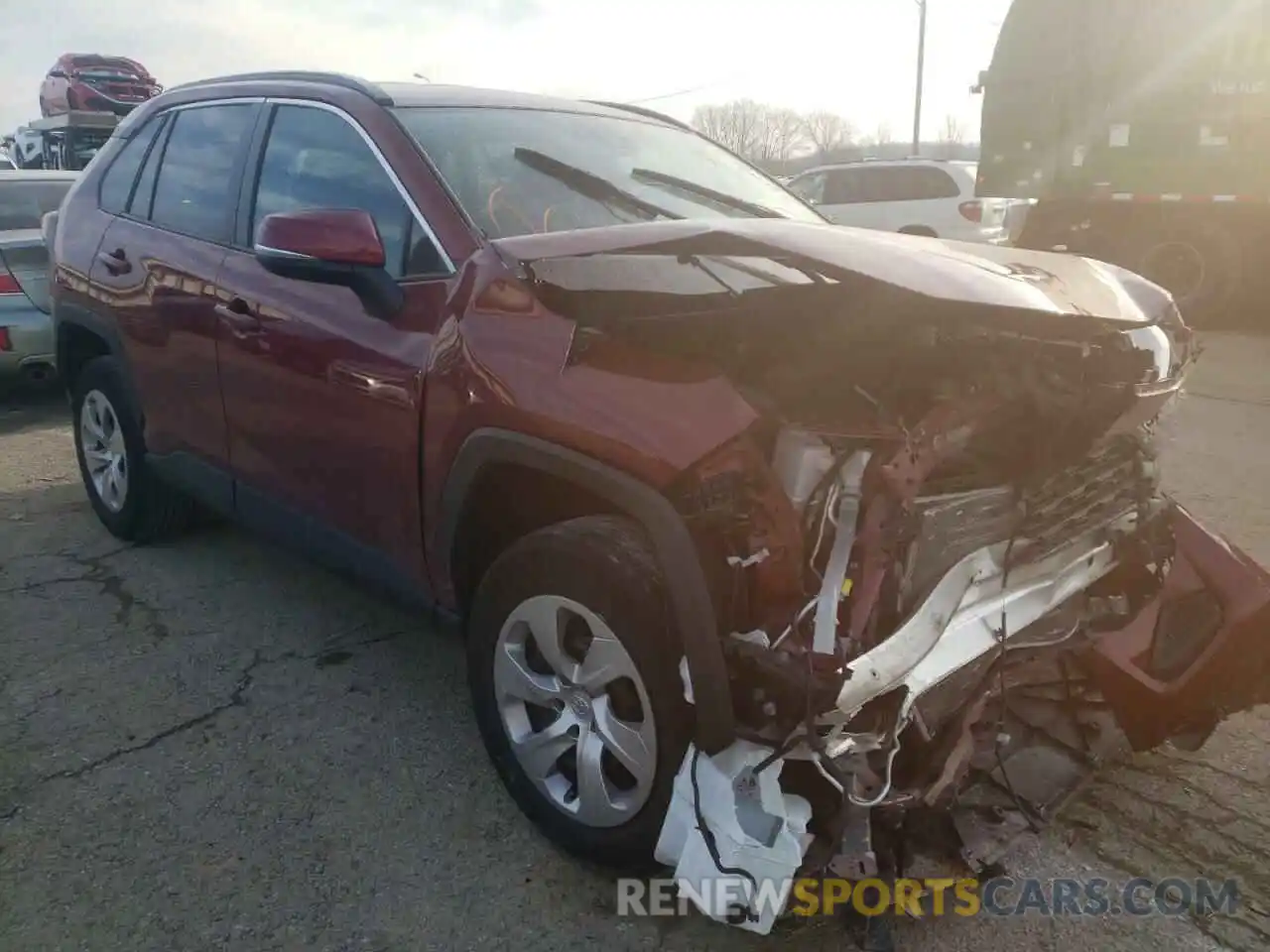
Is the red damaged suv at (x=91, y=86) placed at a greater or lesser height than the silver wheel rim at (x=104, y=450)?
greater

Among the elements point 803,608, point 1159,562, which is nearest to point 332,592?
point 803,608

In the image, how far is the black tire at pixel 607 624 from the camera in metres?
2.37

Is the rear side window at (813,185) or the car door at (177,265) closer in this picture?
the car door at (177,265)

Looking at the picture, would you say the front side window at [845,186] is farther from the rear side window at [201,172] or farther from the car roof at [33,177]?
the rear side window at [201,172]

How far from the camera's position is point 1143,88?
36.3 ft

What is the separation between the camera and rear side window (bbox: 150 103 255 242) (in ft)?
12.9

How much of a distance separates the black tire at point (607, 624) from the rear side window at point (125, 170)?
3.00 metres

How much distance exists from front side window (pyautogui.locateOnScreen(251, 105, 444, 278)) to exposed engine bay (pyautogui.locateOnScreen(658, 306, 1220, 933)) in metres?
1.25

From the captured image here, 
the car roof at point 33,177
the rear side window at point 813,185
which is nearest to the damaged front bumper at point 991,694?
the car roof at point 33,177

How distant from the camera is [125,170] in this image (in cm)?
470

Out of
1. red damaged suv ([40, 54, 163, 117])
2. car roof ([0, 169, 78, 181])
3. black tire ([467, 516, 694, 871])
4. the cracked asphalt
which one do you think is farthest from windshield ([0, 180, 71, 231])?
red damaged suv ([40, 54, 163, 117])

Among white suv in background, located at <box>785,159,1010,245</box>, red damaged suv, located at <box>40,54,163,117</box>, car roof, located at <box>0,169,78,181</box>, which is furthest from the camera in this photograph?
red damaged suv, located at <box>40,54,163,117</box>

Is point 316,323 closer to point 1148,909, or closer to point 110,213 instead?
point 110,213

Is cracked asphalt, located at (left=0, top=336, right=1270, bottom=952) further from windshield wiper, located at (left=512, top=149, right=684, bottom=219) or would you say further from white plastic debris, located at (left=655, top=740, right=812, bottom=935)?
windshield wiper, located at (left=512, top=149, right=684, bottom=219)
